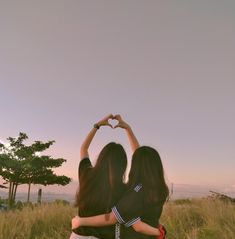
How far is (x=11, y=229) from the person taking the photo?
9.41 metres

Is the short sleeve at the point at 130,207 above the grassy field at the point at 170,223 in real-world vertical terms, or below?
below

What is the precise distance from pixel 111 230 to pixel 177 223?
6400 mm

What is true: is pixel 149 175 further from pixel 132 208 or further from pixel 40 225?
pixel 40 225

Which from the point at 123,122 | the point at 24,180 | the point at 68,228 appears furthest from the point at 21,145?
the point at 123,122

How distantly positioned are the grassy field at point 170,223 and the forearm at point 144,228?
4626 millimetres

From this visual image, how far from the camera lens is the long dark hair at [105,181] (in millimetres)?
3727

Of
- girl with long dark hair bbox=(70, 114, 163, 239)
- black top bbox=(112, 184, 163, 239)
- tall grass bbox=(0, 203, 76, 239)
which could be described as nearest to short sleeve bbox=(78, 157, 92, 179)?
girl with long dark hair bbox=(70, 114, 163, 239)

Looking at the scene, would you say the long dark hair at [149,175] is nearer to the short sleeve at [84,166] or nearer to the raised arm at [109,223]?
the raised arm at [109,223]

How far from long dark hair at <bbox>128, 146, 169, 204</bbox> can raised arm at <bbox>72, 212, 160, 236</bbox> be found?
21cm

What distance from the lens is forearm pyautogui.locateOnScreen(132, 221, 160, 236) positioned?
3607 millimetres

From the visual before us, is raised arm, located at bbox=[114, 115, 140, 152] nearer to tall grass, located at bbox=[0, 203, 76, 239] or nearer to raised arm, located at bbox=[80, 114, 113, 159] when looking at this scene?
raised arm, located at bbox=[80, 114, 113, 159]

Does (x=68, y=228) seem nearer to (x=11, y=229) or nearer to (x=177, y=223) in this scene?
(x=11, y=229)

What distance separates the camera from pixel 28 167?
3353 centimetres

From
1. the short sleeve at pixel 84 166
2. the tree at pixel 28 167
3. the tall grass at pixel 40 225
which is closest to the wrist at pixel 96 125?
the short sleeve at pixel 84 166
